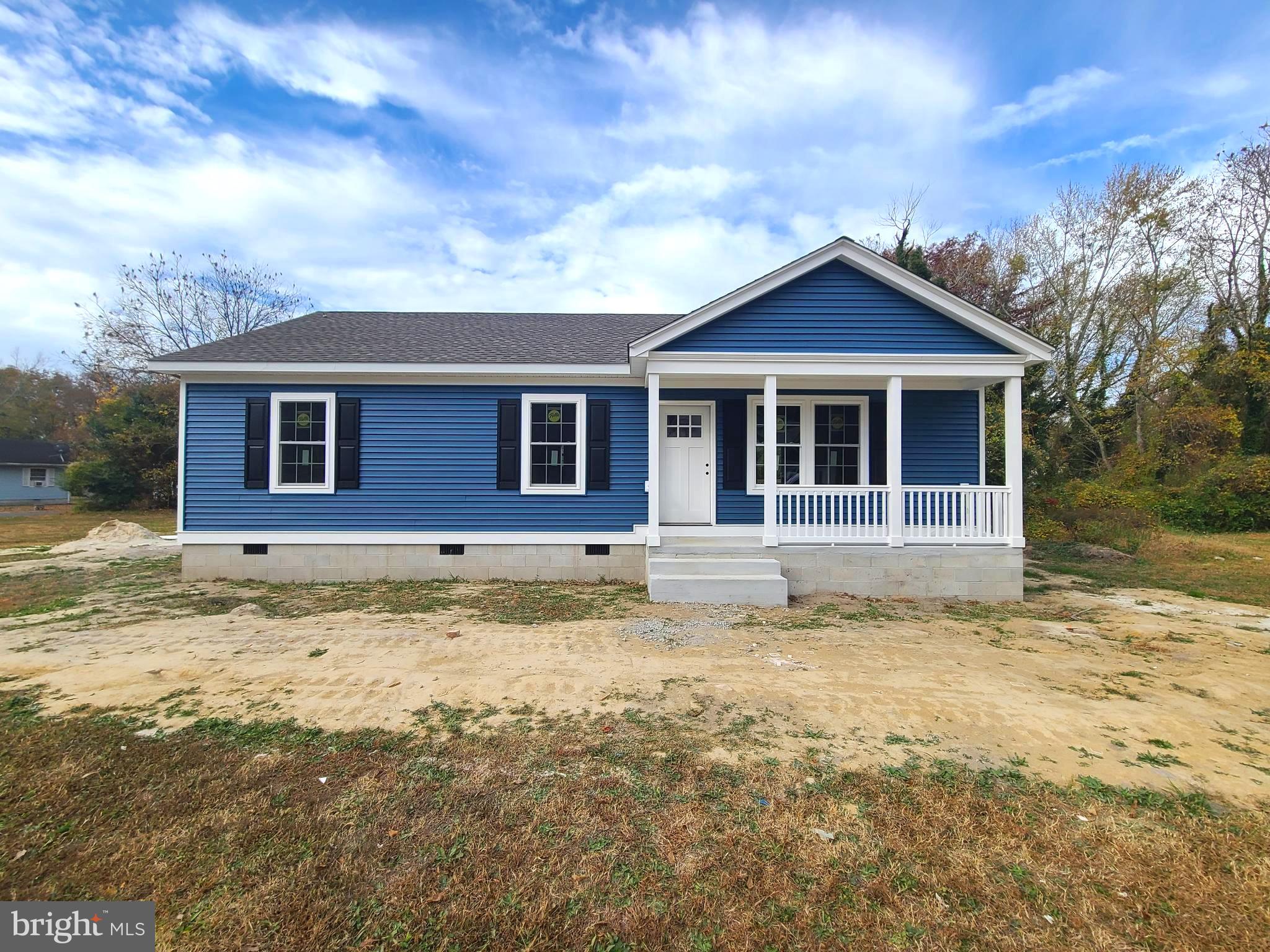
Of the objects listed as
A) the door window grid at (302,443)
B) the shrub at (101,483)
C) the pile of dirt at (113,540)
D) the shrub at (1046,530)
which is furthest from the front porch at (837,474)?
the shrub at (101,483)

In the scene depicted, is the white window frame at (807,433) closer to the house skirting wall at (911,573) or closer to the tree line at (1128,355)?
Answer: the house skirting wall at (911,573)

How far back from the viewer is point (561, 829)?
99.3 inches

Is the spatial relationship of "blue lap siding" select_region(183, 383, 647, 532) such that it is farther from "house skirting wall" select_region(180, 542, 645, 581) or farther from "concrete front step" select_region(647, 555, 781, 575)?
"concrete front step" select_region(647, 555, 781, 575)

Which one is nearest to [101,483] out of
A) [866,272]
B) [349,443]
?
[349,443]

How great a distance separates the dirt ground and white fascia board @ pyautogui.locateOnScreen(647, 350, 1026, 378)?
354cm

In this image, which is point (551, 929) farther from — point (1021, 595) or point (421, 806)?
point (1021, 595)

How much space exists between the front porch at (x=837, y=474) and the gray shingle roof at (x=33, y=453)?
48.3 meters

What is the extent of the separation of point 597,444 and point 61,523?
20900mm

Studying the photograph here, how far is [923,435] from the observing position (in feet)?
31.2

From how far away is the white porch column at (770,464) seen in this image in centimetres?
795

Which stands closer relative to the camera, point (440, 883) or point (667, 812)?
point (440, 883)

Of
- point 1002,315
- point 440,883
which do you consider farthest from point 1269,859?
point 1002,315

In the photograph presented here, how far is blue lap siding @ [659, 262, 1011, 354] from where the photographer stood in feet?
27.0

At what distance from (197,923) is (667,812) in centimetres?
187
